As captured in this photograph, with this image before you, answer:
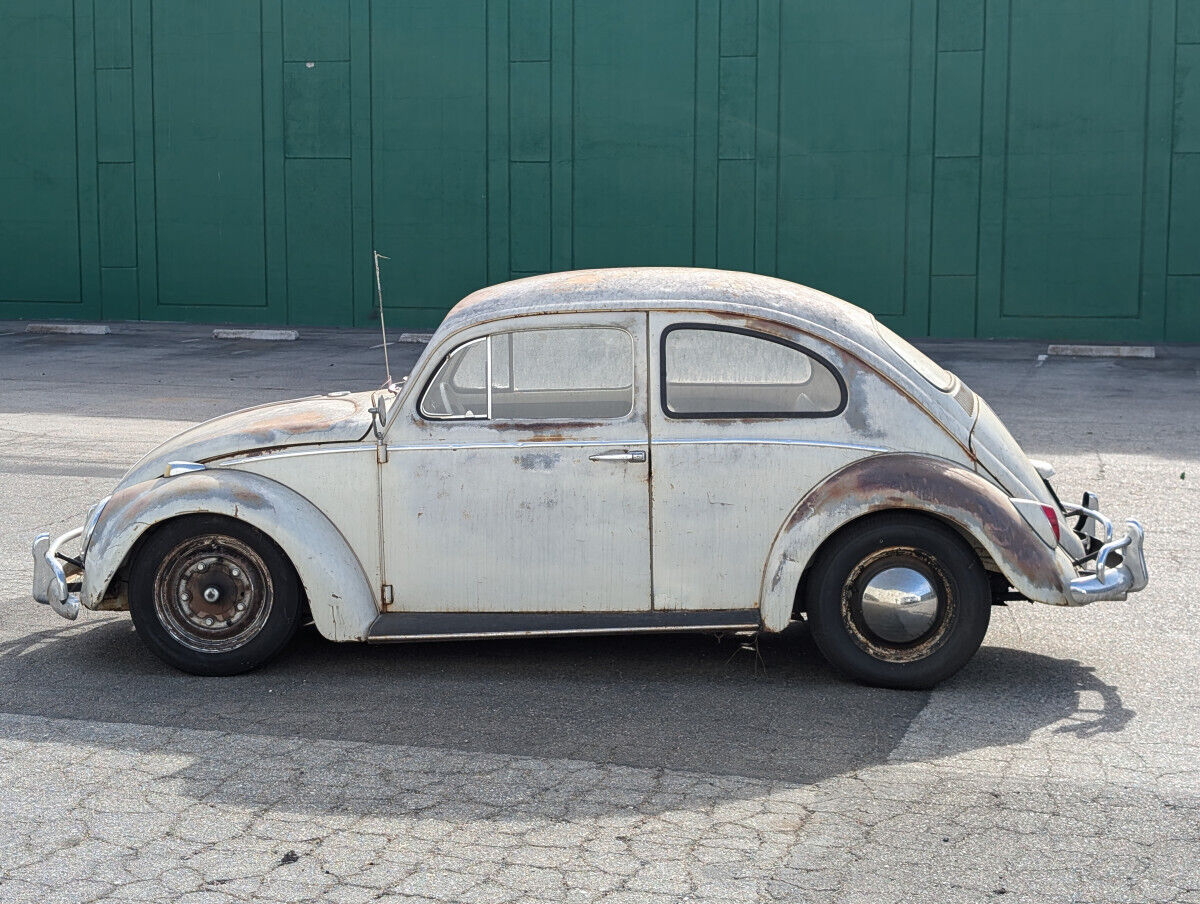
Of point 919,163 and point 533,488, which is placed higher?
point 919,163

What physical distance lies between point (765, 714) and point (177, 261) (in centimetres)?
1997

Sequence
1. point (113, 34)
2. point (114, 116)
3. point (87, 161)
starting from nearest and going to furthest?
1. point (113, 34)
2. point (114, 116)
3. point (87, 161)

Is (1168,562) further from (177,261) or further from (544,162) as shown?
(177,261)

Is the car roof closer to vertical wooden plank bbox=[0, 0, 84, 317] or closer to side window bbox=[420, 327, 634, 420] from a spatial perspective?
side window bbox=[420, 327, 634, 420]

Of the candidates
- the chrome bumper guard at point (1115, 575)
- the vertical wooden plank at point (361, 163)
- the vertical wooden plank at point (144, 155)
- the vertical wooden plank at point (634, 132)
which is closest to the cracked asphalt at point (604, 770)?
the chrome bumper guard at point (1115, 575)

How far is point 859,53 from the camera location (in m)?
21.2

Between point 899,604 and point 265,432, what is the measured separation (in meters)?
2.75

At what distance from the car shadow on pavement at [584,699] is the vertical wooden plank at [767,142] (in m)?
15.5

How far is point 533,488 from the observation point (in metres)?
6.12

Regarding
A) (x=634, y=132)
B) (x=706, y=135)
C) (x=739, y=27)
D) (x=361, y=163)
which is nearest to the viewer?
(x=739, y=27)

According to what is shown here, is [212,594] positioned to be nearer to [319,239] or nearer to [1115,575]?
[1115,575]

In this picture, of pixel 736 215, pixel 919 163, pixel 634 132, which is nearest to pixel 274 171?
pixel 634 132

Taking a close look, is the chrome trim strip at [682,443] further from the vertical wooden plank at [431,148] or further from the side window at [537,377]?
the vertical wooden plank at [431,148]

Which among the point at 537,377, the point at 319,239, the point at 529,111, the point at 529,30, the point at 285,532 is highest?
the point at 529,30
